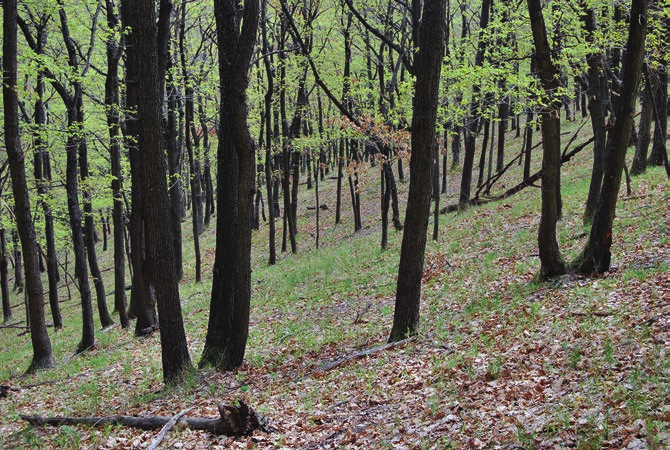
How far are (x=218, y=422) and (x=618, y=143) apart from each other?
7.79 m

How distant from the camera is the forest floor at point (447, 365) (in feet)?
16.2

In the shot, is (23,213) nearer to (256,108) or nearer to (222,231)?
(222,231)

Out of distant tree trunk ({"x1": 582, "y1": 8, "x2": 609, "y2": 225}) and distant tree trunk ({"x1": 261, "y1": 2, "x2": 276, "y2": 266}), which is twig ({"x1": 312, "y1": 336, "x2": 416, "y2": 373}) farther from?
distant tree trunk ({"x1": 261, "y1": 2, "x2": 276, "y2": 266})

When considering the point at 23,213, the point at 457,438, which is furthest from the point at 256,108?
the point at 457,438

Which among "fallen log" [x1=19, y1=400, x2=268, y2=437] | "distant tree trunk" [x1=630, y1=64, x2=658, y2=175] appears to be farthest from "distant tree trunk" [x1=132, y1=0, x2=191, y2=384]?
"distant tree trunk" [x1=630, y1=64, x2=658, y2=175]

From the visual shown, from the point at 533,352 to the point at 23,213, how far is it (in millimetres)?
12111

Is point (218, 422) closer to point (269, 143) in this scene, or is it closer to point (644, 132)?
point (644, 132)

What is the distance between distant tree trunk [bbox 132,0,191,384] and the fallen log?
1.56 m

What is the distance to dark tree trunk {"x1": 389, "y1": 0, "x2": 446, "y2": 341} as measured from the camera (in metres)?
7.85

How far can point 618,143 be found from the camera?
791 centimetres

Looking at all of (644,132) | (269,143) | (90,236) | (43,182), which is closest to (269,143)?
(269,143)

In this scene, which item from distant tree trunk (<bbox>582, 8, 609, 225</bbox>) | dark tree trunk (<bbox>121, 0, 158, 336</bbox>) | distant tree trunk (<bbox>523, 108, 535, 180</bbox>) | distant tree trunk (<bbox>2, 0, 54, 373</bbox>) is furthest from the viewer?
distant tree trunk (<bbox>523, 108, 535, 180</bbox>)

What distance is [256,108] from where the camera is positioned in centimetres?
2919

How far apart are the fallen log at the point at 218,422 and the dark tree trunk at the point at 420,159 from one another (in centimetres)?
336
